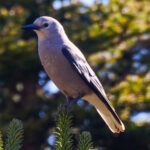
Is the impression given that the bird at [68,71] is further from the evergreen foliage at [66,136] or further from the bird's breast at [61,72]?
the evergreen foliage at [66,136]

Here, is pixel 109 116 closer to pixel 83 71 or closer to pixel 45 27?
pixel 83 71

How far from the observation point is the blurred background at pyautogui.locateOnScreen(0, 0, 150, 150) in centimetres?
663

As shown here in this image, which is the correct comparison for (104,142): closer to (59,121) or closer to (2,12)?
(2,12)

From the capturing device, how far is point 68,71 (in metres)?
3.74

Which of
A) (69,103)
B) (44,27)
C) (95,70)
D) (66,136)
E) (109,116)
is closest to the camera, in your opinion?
(66,136)

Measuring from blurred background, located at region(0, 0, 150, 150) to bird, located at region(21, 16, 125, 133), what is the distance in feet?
7.36

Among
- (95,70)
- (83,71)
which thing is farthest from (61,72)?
(95,70)

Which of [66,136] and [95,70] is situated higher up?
[95,70]

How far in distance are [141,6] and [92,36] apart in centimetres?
140

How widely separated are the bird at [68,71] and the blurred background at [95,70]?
2.24 m

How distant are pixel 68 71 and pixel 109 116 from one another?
0.55m

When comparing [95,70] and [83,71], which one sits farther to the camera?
[95,70]

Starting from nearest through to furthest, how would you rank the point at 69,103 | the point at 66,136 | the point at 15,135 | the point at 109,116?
the point at 15,135 < the point at 66,136 < the point at 69,103 < the point at 109,116

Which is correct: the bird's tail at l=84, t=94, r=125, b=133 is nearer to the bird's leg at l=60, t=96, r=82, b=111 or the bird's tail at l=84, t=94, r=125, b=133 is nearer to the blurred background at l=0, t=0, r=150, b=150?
the bird's leg at l=60, t=96, r=82, b=111
